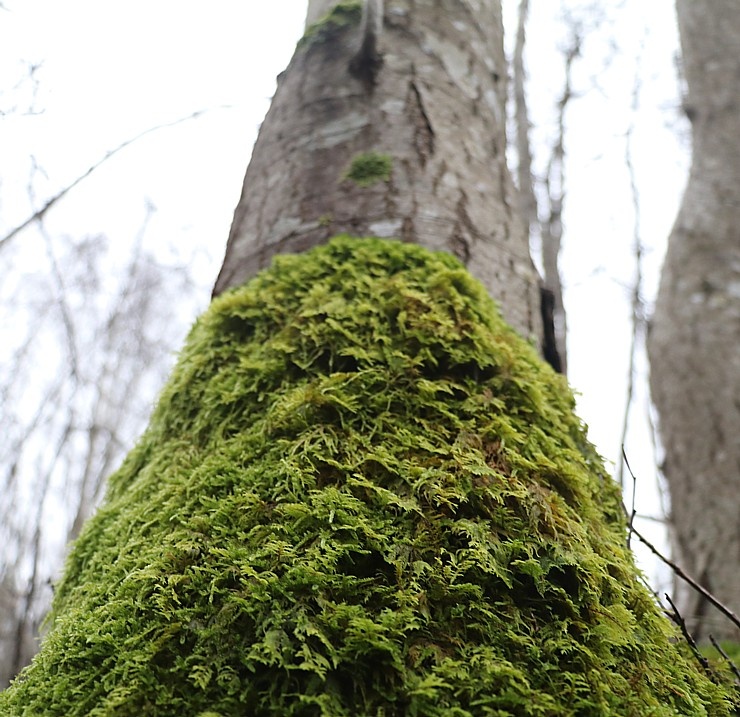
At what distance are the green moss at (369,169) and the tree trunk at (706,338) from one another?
2.60 meters

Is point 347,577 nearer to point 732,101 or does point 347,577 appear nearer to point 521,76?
point 732,101

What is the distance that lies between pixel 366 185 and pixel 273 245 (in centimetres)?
35

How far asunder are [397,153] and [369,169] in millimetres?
122

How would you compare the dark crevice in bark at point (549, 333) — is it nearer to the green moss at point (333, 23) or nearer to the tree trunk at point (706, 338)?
the green moss at point (333, 23)

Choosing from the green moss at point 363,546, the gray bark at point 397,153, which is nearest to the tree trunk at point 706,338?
the gray bark at point 397,153

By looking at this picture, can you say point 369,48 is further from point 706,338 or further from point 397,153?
point 706,338

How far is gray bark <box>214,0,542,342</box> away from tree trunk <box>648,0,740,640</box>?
7.20 feet

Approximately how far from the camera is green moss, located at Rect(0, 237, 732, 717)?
0.87 meters

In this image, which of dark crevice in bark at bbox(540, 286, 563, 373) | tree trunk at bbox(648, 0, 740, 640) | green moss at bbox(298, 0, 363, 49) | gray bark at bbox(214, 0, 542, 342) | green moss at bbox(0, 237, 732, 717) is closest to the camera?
green moss at bbox(0, 237, 732, 717)

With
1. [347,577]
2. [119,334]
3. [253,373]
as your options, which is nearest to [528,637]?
[347,577]

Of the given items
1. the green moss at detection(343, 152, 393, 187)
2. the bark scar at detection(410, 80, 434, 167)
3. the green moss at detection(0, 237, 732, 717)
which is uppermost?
the bark scar at detection(410, 80, 434, 167)

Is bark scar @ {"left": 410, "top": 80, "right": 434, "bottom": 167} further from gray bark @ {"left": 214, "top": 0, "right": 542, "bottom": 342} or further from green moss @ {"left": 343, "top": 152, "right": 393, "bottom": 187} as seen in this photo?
green moss @ {"left": 343, "top": 152, "right": 393, "bottom": 187}

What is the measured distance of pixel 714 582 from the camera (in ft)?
10.4

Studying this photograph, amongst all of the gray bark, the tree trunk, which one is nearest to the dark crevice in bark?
the gray bark
